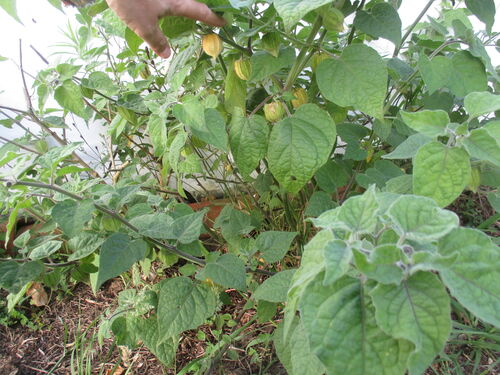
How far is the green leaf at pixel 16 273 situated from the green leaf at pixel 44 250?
0.02 m

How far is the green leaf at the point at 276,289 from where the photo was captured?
1.99 feet

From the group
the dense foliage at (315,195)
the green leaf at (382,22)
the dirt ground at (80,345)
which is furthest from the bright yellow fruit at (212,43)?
the dirt ground at (80,345)

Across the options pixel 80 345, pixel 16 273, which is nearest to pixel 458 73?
pixel 16 273

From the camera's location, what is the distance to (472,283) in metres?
0.32

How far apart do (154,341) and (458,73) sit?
2.70 feet

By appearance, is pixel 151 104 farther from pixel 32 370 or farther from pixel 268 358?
pixel 32 370

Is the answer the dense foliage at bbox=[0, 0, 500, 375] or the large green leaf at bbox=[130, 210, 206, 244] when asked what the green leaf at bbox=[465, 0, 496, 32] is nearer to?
the dense foliage at bbox=[0, 0, 500, 375]

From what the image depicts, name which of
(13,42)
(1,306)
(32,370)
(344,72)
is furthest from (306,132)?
(13,42)

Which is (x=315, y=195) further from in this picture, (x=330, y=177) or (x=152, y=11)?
(x=152, y=11)

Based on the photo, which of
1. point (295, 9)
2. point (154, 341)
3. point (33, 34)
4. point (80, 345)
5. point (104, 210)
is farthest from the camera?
point (33, 34)

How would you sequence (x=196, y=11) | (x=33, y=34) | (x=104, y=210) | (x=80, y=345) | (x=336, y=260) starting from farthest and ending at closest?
(x=33, y=34) < (x=80, y=345) < (x=104, y=210) < (x=196, y=11) < (x=336, y=260)

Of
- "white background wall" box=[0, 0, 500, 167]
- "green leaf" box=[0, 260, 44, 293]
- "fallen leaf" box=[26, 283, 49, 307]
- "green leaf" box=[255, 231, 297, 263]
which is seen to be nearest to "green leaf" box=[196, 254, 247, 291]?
"green leaf" box=[255, 231, 297, 263]

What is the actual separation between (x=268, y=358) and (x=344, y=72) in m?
0.75

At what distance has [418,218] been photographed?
34 cm
